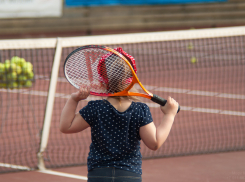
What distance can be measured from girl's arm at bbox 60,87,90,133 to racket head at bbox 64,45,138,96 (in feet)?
0.42

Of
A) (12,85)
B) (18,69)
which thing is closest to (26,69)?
(18,69)

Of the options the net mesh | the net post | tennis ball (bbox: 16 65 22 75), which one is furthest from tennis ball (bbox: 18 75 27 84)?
the net post

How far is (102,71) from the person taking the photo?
1870mm

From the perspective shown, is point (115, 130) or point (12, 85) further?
point (12, 85)

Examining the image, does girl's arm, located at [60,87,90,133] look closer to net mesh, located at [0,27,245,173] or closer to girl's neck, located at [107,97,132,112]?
girl's neck, located at [107,97,132,112]

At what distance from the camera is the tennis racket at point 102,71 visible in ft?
6.04

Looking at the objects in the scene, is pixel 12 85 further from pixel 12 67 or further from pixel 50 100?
pixel 50 100

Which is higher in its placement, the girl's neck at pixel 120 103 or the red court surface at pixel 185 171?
the girl's neck at pixel 120 103

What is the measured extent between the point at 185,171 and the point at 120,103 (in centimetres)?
206

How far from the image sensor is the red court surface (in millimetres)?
3482

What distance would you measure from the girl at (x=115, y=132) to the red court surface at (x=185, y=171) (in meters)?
1.71

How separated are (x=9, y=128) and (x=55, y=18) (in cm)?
961

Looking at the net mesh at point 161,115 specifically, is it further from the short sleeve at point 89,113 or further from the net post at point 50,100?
the short sleeve at point 89,113

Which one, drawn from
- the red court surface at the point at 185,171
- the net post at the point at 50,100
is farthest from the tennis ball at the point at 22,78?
the red court surface at the point at 185,171
